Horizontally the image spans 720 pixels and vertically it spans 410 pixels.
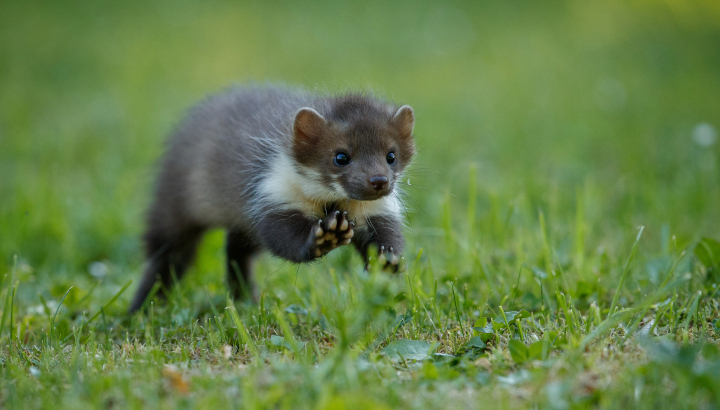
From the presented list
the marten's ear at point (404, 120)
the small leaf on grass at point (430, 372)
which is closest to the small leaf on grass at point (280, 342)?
the small leaf on grass at point (430, 372)

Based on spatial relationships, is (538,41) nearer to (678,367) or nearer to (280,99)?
(280,99)

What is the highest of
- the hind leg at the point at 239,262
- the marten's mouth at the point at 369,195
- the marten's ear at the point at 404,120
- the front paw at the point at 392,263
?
the marten's ear at the point at 404,120

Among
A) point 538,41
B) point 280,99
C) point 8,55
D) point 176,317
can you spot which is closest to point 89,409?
point 176,317

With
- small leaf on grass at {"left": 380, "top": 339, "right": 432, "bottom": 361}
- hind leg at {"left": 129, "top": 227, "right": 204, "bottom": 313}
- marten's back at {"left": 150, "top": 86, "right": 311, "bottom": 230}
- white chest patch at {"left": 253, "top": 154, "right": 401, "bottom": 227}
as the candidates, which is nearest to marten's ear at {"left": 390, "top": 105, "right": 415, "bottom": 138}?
white chest patch at {"left": 253, "top": 154, "right": 401, "bottom": 227}

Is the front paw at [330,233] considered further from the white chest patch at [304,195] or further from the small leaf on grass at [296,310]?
the small leaf on grass at [296,310]

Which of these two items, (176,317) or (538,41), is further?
(538,41)

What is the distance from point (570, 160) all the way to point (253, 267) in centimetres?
394

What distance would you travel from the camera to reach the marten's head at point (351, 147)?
3.93 meters

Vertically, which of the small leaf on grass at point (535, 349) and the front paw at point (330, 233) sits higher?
the front paw at point (330, 233)

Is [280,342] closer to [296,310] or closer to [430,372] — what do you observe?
[296,310]

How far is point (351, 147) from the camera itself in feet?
13.3

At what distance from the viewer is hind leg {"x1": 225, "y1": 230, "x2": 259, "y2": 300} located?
5309 mm

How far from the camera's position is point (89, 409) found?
8.84 feet

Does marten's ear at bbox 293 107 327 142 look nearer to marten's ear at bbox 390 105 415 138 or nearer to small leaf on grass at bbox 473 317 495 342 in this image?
marten's ear at bbox 390 105 415 138
